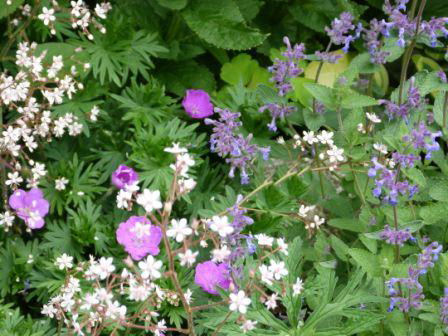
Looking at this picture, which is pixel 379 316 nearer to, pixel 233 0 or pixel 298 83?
pixel 298 83

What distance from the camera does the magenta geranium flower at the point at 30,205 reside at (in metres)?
1.93

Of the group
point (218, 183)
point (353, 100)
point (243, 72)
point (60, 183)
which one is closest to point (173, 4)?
point (243, 72)

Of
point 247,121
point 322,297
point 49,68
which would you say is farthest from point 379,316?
point 49,68

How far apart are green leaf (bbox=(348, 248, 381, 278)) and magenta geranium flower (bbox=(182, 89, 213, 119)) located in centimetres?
89

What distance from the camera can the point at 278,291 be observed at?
5.52ft

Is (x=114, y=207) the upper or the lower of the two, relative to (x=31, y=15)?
lower

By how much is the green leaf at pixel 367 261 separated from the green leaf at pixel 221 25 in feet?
3.30

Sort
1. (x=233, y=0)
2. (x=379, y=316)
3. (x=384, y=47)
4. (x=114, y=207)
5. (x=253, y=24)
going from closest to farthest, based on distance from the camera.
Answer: (x=379, y=316)
(x=384, y=47)
(x=114, y=207)
(x=233, y=0)
(x=253, y=24)

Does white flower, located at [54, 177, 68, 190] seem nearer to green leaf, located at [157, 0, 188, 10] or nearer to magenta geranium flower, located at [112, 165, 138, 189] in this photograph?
magenta geranium flower, located at [112, 165, 138, 189]

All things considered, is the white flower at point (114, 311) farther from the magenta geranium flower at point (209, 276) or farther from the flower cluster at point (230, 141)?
the flower cluster at point (230, 141)

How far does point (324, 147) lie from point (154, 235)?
76 centimetres

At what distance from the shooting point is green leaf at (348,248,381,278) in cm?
174

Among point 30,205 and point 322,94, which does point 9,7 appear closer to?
point 30,205

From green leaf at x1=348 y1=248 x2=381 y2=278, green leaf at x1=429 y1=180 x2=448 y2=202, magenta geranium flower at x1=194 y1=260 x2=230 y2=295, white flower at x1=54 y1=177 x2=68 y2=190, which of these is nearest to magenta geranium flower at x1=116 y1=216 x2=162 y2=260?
magenta geranium flower at x1=194 y1=260 x2=230 y2=295
